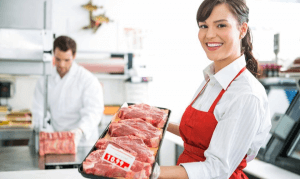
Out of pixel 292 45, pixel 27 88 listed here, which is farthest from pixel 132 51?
pixel 292 45

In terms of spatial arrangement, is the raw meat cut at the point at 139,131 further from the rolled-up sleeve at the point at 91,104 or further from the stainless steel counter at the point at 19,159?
the rolled-up sleeve at the point at 91,104

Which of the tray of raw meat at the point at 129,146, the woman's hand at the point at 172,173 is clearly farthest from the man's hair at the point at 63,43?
the woman's hand at the point at 172,173

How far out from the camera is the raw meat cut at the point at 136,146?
1.07m

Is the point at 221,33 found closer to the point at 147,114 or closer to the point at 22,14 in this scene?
the point at 147,114

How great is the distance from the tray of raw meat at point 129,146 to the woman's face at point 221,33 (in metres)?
0.41

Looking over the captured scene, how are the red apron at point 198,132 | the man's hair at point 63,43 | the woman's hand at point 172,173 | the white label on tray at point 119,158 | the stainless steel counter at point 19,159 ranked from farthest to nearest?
the man's hair at point 63,43 < the stainless steel counter at point 19,159 < the red apron at point 198,132 < the woman's hand at point 172,173 < the white label on tray at point 119,158

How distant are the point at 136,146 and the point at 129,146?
1.1 inches

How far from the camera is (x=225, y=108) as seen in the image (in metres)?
1.24

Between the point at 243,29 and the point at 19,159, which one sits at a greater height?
the point at 243,29

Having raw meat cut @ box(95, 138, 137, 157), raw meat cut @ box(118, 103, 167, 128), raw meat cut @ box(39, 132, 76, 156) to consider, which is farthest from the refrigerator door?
raw meat cut @ box(95, 138, 137, 157)

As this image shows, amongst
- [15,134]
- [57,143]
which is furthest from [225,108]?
[15,134]

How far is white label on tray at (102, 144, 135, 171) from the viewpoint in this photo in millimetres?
976

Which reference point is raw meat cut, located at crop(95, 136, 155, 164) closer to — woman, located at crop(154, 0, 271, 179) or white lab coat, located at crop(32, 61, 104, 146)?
woman, located at crop(154, 0, 271, 179)

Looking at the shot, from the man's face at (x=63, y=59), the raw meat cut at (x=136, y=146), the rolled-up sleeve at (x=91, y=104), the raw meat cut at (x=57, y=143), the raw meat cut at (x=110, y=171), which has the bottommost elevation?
the raw meat cut at (x=57, y=143)
